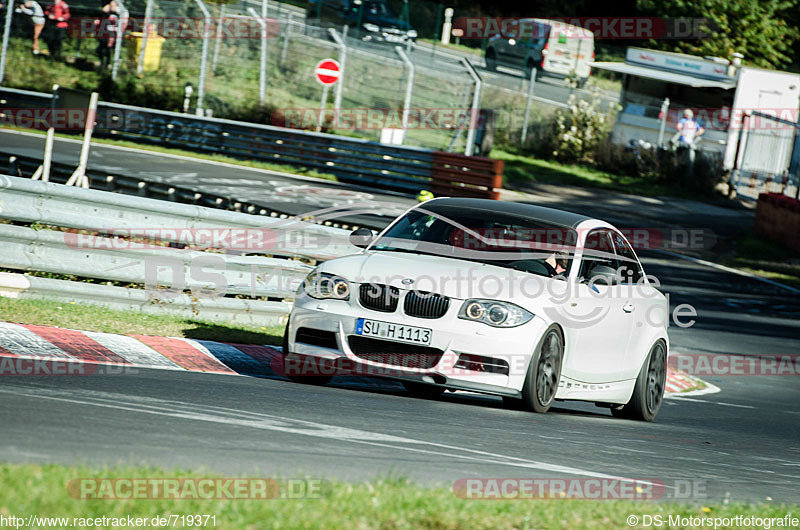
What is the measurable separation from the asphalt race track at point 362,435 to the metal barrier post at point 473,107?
64.5 ft

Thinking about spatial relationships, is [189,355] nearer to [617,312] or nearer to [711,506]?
[617,312]

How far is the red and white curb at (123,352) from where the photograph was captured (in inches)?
301

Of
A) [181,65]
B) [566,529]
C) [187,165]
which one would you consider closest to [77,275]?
[566,529]

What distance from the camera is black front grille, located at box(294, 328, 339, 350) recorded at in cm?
800

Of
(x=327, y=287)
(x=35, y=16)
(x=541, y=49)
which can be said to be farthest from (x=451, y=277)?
(x=541, y=49)

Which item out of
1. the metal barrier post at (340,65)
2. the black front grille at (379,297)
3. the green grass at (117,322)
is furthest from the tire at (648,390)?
the metal barrier post at (340,65)

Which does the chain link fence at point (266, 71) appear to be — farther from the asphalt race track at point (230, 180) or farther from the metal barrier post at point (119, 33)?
the asphalt race track at point (230, 180)

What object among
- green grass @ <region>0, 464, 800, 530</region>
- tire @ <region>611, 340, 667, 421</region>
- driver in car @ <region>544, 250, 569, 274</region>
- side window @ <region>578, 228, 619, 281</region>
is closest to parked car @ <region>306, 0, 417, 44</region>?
tire @ <region>611, 340, 667, 421</region>

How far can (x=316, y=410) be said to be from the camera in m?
6.92

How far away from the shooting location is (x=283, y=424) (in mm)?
6172

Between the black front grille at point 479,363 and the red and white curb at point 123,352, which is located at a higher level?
the black front grille at point 479,363

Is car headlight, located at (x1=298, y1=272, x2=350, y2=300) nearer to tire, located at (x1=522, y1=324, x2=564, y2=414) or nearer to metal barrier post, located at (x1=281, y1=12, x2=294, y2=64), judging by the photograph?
tire, located at (x1=522, y1=324, x2=564, y2=414)

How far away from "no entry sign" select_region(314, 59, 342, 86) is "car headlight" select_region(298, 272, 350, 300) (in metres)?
22.9

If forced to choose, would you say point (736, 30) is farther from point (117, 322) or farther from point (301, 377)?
point (301, 377)
